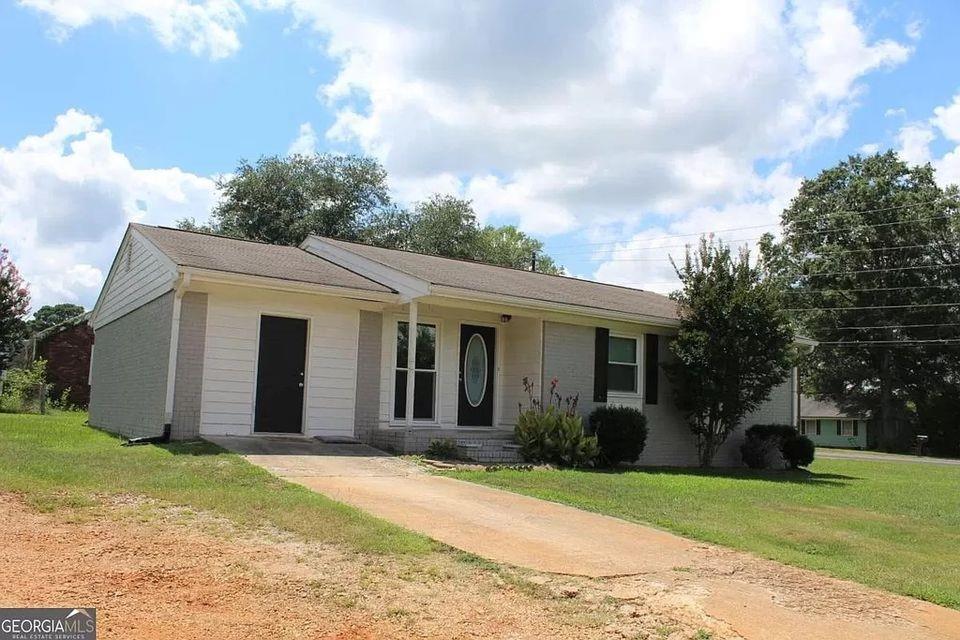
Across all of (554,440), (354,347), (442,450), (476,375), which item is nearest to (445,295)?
(354,347)

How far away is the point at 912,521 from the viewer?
9602 mm

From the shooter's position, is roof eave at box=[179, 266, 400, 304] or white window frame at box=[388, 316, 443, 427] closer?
roof eave at box=[179, 266, 400, 304]

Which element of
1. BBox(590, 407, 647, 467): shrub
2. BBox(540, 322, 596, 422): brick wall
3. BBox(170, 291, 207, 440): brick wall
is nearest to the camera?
BBox(170, 291, 207, 440): brick wall

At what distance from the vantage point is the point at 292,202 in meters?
36.7

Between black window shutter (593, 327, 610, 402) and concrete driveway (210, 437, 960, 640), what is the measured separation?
20.0ft

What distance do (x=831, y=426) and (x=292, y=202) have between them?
128 ft

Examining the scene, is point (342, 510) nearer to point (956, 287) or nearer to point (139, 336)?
point (139, 336)

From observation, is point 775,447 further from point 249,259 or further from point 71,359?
point 71,359

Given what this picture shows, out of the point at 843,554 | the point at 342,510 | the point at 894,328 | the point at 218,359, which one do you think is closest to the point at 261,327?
the point at 218,359

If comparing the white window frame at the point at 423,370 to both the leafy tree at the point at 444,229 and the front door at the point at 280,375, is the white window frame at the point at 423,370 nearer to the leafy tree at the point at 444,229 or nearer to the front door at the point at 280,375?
the front door at the point at 280,375

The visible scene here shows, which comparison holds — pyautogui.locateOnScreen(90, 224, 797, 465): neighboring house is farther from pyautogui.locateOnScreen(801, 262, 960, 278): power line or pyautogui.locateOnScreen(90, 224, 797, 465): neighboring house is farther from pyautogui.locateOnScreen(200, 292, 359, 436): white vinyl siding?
pyautogui.locateOnScreen(801, 262, 960, 278): power line

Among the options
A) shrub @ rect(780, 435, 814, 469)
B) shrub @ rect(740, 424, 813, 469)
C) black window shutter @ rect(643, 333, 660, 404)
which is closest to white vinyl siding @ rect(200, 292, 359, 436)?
black window shutter @ rect(643, 333, 660, 404)

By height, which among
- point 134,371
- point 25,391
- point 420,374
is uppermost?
point 420,374

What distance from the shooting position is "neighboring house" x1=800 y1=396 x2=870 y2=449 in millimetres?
51344
